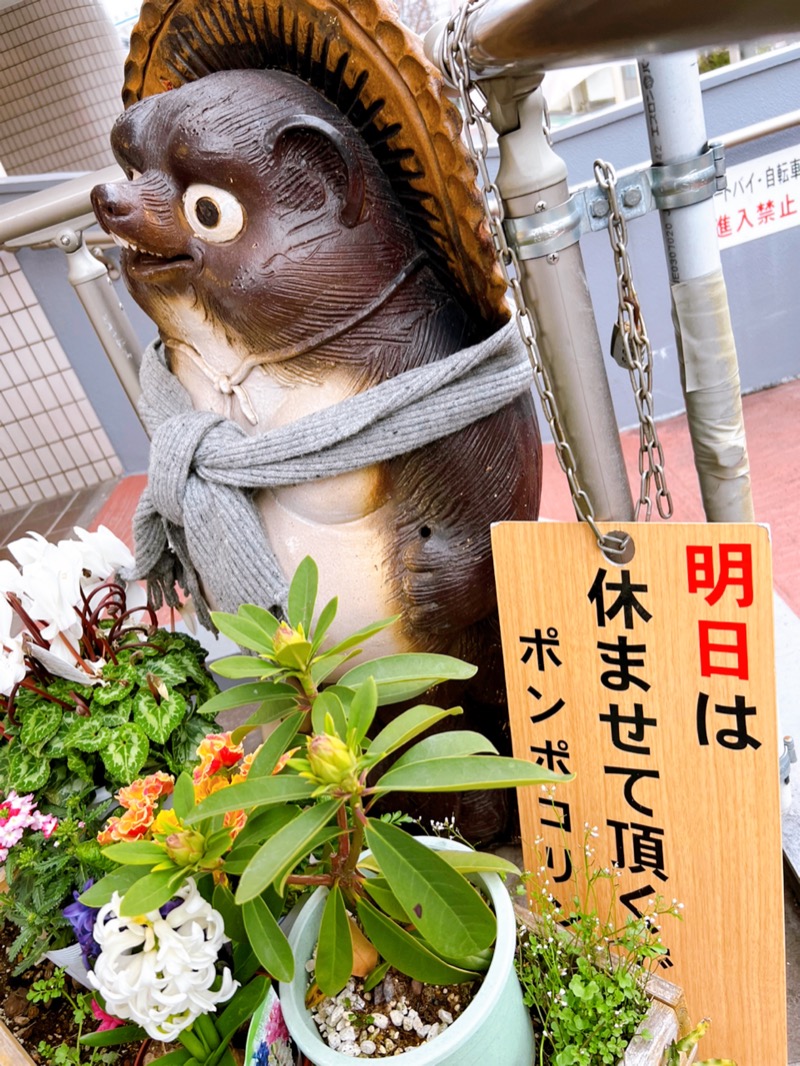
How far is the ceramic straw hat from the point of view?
898mm

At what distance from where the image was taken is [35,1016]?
3.50 ft

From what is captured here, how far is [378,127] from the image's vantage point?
968 mm

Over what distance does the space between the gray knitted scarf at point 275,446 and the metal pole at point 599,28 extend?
1.26ft

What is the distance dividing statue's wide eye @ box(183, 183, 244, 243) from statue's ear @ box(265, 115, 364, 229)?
0.08m

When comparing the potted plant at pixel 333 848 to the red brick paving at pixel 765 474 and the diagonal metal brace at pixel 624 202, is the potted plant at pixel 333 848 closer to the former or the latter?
the diagonal metal brace at pixel 624 202

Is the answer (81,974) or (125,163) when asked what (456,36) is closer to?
(125,163)

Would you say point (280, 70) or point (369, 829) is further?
point (280, 70)

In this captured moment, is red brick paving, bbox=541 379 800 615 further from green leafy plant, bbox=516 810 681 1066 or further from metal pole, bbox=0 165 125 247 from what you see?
metal pole, bbox=0 165 125 247

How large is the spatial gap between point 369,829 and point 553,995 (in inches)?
13.3

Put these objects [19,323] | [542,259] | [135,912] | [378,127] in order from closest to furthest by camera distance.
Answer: [135,912] → [542,259] → [378,127] → [19,323]

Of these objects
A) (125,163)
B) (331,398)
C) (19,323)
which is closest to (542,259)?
(331,398)

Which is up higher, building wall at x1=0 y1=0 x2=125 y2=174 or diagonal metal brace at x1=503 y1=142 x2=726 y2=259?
building wall at x1=0 y1=0 x2=125 y2=174

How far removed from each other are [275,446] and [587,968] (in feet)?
2.25

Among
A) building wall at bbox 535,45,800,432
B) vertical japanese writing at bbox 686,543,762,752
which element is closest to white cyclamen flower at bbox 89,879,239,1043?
vertical japanese writing at bbox 686,543,762,752
